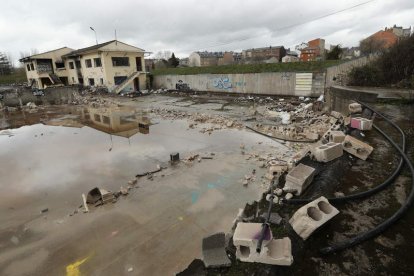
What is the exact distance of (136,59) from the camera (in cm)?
3453

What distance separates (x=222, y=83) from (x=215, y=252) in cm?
2417

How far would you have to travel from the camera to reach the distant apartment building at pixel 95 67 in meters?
31.4

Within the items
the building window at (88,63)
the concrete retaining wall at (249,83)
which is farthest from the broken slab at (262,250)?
the building window at (88,63)

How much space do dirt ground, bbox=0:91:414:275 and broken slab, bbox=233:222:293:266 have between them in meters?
0.13

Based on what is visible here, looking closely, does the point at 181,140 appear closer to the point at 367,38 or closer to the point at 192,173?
the point at 192,173

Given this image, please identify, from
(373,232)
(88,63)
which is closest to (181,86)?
(88,63)

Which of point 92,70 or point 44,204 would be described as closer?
point 44,204

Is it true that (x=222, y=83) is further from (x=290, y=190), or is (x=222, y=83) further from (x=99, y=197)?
(x=290, y=190)

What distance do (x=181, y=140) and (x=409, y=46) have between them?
14549 millimetres

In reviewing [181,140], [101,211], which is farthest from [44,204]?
[181,140]

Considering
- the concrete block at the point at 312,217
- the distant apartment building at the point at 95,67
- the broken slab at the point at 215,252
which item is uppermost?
the distant apartment building at the point at 95,67

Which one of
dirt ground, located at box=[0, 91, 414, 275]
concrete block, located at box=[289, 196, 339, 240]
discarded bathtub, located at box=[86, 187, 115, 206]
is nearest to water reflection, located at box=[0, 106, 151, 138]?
dirt ground, located at box=[0, 91, 414, 275]

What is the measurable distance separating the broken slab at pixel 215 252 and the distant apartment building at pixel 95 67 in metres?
30.7

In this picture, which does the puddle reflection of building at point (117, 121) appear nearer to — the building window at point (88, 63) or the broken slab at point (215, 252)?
the broken slab at point (215, 252)
